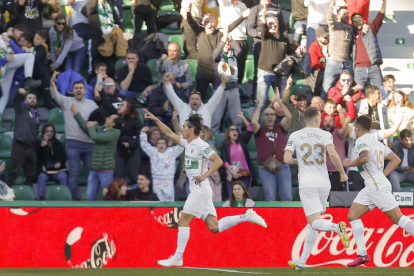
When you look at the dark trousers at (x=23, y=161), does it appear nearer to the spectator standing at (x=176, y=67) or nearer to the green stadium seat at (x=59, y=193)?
the green stadium seat at (x=59, y=193)

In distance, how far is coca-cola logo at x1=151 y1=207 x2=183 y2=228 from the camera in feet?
33.2

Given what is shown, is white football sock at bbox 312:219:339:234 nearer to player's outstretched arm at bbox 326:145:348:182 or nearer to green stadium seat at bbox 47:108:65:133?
player's outstretched arm at bbox 326:145:348:182

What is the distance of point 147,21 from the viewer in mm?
14125

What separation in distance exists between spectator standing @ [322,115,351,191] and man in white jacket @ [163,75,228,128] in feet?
6.39

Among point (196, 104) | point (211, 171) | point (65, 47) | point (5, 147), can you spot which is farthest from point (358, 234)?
point (65, 47)

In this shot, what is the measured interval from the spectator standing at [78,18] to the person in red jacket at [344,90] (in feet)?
17.0

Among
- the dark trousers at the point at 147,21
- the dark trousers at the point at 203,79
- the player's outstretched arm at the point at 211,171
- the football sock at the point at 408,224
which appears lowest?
the football sock at the point at 408,224

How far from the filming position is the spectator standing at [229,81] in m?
12.9

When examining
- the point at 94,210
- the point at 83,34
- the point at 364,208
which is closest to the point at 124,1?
the point at 83,34

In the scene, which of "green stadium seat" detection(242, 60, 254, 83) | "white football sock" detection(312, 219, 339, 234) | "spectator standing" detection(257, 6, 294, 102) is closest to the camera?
"white football sock" detection(312, 219, 339, 234)

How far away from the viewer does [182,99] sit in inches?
496

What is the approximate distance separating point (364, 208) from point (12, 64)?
7.48 meters

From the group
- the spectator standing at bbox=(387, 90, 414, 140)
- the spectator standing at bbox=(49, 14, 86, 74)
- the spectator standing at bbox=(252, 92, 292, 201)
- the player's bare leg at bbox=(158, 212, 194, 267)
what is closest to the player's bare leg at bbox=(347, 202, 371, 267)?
the player's bare leg at bbox=(158, 212, 194, 267)

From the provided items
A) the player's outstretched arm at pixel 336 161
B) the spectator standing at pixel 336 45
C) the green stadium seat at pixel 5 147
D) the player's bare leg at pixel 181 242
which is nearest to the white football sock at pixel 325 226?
the player's outstretched arm at pixel 336 161
